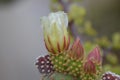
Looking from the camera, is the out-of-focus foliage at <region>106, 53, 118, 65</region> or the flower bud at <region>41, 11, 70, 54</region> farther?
the out-of-focus foliage at <region>106, 53, 118, 65</region>

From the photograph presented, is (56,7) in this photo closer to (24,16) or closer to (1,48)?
(1,48)

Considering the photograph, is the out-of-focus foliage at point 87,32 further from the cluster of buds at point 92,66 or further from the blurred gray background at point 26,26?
the cluster of buds at point 92,66

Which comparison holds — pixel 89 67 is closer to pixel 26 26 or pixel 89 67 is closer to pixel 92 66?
pixel 92 66

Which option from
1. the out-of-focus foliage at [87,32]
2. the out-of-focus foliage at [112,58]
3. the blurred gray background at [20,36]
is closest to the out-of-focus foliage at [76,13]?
the out-of-focus foliage at [87,32]

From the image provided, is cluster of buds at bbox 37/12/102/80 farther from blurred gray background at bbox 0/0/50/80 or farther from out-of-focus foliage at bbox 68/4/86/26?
→ blurred gray background at bbox 0/0/50/80

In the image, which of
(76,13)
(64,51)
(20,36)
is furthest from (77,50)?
(20,36)

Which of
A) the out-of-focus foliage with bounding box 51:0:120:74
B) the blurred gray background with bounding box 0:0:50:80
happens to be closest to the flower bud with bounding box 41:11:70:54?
the out-of-focus foliage with bounding box 51:0:120:74

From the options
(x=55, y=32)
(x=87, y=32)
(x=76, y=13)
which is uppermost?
(x=55, y=32)
